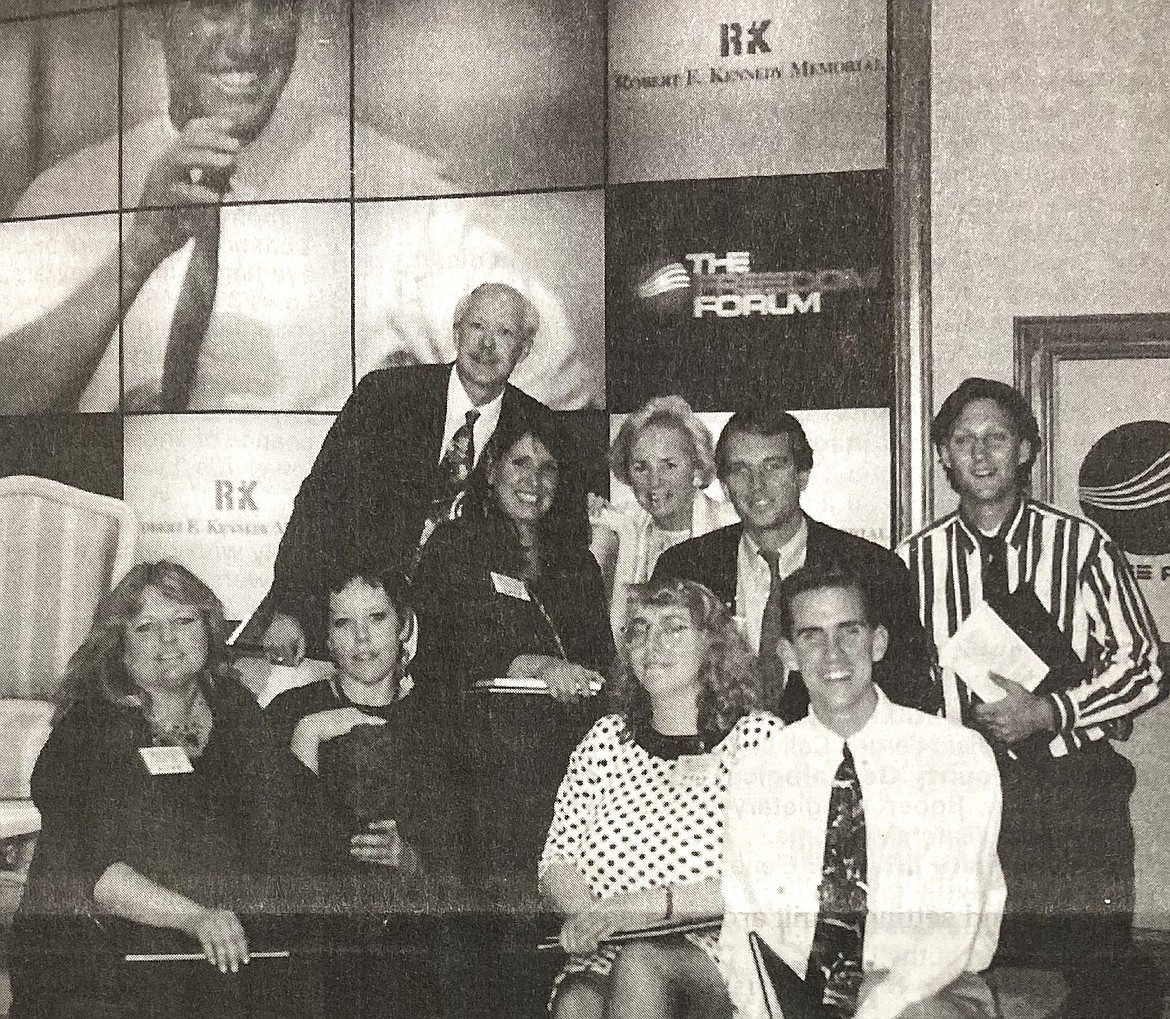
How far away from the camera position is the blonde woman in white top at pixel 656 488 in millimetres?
2225

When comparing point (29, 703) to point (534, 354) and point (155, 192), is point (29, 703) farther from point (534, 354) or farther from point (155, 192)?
point (534, 354)

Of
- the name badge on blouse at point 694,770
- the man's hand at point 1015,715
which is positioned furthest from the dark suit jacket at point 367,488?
the man's hand at point 1015,715

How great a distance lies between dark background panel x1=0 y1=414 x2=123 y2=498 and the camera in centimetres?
239

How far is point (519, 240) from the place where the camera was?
7.45 ft

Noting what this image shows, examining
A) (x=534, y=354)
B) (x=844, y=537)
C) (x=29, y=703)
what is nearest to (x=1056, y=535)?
(x=844, y=537)

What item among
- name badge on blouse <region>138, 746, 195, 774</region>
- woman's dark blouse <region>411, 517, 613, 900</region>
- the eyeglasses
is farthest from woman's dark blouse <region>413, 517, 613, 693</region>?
name badge on blouse <region>138, 746, 195, 774</region>

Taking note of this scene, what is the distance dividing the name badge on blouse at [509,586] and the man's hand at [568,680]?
0.41 feet

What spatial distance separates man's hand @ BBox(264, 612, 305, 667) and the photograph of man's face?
832mm

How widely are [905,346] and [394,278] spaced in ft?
2.79

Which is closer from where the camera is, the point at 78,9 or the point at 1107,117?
the point at 1107,117

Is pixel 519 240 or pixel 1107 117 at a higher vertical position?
pixel 1107 117

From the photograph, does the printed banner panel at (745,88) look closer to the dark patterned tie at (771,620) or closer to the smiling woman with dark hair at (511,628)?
the smiling woman with dark hair at (511,628)

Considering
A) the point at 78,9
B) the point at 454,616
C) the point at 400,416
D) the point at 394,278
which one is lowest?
the point at 454,616

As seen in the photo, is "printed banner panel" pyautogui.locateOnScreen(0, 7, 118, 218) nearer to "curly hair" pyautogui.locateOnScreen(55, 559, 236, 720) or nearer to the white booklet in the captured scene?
"curly hair" pyautogui.locateOnScreen(55, 559, 236, 720)
